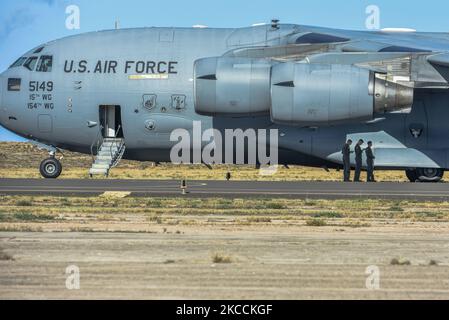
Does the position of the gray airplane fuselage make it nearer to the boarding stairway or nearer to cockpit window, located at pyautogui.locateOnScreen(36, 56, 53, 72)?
cockpit window, located at pyautogui.locateOnScreen(36, 56, 53, 72)

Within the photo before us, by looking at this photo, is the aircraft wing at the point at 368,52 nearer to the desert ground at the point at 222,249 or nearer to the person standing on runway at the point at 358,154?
the person standing on runway at the point at 358,154

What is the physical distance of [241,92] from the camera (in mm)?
30297

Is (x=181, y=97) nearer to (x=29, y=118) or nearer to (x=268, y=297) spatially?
(x=29, y=118)

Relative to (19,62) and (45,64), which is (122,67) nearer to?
(45,64)

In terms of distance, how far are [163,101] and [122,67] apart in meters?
1.85

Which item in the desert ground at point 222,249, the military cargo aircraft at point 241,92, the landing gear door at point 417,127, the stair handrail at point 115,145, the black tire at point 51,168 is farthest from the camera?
the black tire at point 51,168

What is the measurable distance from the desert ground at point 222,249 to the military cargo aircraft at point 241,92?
24.2 feet

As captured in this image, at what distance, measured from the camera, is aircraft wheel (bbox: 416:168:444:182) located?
1281 inches

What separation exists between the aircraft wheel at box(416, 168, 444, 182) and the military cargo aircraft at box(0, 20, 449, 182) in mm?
42

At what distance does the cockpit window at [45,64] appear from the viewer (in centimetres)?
3316

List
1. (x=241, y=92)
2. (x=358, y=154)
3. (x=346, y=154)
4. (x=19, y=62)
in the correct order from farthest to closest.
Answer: (x=19, y=62)
(x=346, y=154)
(x=358, y=154)
(x=241, y=92)

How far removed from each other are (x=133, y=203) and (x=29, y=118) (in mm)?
11488

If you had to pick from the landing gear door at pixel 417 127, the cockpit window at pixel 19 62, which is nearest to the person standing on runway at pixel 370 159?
the landing gear door at pixel 417 127

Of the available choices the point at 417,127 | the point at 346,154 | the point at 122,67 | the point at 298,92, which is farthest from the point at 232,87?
the point at 417,127
